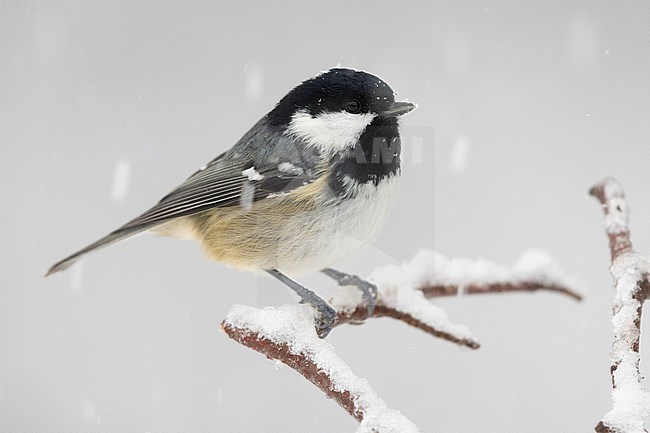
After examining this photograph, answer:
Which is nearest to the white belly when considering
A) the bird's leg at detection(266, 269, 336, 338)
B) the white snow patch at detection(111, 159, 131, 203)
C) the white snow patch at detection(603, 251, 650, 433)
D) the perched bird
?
the perched bird

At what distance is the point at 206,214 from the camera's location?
216cm

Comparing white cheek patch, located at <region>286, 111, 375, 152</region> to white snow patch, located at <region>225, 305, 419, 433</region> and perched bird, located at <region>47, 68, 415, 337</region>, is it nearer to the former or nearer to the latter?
perched bird, located at <region>47, 68, 415, 337</region>

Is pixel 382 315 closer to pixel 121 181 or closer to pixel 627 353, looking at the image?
pixel 627 353

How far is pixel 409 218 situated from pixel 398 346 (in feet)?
1.94

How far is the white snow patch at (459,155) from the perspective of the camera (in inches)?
153

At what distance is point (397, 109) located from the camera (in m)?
1.79

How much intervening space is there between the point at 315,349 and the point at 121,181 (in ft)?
9.65

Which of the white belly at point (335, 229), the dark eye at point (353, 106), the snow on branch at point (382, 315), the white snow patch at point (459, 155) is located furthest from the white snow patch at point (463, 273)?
the white snow patch at point (459, 155)

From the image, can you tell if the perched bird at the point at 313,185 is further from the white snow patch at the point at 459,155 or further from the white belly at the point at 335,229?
the white snow patch at the point at 459,155

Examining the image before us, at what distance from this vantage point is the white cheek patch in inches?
73.1

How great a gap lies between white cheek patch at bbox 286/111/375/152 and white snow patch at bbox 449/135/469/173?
6.72 feet

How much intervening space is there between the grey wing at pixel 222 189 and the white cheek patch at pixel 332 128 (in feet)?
0.25

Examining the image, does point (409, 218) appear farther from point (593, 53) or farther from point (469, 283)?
point (593, 53)

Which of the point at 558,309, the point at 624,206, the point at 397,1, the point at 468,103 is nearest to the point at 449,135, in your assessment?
the point at 468,103
